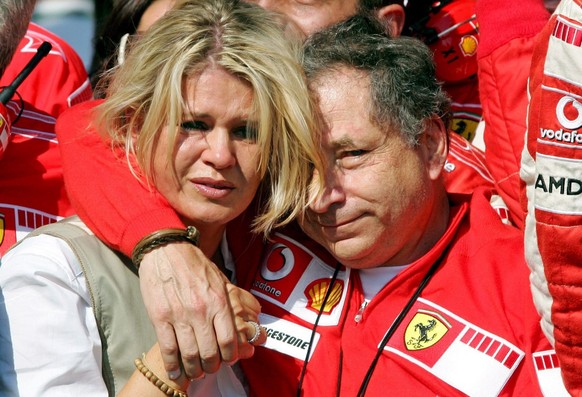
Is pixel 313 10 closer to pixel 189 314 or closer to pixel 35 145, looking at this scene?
pixel 35 145

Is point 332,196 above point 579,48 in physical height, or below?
below

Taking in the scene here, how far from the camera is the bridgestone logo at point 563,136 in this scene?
6.14 ft

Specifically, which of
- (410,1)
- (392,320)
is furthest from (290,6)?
(392,320)

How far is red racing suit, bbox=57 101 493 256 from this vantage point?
231 centimetres

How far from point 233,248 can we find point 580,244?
3.86 ft

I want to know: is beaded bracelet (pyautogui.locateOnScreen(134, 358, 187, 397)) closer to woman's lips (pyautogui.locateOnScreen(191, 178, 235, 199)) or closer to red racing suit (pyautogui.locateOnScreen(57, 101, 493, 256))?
red racing suit (pyautogui.locateOnScreen(57, 101, 493, 256))

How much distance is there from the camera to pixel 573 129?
6.14 feet

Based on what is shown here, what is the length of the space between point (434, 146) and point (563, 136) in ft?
2.48

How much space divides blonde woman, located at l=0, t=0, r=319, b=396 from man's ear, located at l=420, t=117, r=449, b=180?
338 millimetres

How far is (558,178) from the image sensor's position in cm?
190

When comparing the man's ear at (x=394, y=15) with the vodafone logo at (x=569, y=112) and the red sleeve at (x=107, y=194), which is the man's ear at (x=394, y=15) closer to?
the red sleeve at (x=107, y=194)

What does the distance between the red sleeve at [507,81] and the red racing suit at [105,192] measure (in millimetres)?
1047

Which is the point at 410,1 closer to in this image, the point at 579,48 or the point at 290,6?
the point at 290,6

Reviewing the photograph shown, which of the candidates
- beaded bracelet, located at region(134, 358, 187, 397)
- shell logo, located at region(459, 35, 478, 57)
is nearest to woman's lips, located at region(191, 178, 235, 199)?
beaded bracelet, located at region(134, 358, 187, 397)
